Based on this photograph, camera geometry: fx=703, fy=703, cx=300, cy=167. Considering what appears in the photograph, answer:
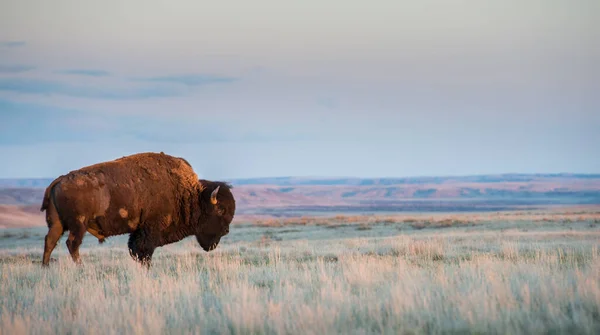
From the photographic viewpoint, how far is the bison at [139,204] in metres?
13.7

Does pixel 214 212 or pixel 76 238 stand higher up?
pixel 214 212

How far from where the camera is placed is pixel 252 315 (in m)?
7.63

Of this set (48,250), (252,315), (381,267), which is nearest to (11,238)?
(48,250)

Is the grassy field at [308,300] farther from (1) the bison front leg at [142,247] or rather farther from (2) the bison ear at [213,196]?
(2) the bison ear at [213,196]

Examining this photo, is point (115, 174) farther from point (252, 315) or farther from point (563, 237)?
point (563, 237)

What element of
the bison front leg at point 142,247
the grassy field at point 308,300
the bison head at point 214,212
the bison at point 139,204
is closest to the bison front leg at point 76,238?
the bison at point 139,204

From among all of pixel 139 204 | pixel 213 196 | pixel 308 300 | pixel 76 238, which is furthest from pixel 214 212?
pixel 308 300

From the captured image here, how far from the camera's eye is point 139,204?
14133mm

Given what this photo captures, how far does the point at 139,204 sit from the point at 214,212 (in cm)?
164

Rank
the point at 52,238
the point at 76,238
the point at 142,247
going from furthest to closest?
the point at 142,247 → the point at 76,238 → the point at 52,238

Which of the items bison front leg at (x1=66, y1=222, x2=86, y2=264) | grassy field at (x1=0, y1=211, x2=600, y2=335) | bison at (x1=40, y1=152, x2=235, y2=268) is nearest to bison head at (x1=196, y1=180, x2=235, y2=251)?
bison at (x1=40, y1=152, x2=235, y2=268)

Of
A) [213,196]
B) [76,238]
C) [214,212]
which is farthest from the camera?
[214,212]

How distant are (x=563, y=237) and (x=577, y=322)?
1659 cm

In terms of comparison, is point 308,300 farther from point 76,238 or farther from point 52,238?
point 52,238
